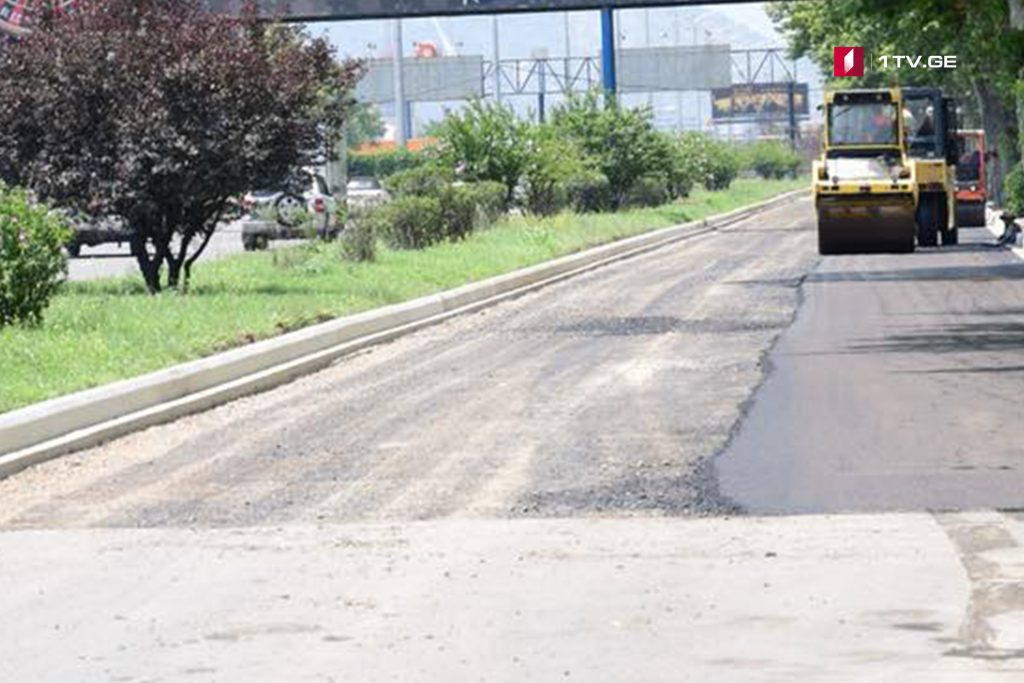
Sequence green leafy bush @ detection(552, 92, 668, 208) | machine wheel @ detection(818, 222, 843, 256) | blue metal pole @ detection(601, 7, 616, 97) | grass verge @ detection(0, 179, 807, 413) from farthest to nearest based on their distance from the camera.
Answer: green leafy bush @ detection(552, 92, 668, 208) → blue metal pole @ detection(601, 7, 616, 97) → machine wheel @ detection(818, 222, 843, 256) → grass verge @ detection(0, 179, 807, 413)

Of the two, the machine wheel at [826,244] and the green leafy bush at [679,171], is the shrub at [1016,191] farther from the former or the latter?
the green leafy bush at [679,171]

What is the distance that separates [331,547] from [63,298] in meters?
17.1

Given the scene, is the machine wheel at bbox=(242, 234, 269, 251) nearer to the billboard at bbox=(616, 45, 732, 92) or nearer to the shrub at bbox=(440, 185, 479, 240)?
the shrub at bbox=(440, 185, 479, 240)

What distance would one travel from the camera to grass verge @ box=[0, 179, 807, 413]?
68.4ft

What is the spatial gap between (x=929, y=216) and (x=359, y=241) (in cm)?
1378

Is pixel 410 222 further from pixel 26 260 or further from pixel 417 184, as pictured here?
pixel 26 260

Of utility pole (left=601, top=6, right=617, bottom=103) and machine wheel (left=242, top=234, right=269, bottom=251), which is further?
utility pole (left=601, top=6, right=617, bottom=103)

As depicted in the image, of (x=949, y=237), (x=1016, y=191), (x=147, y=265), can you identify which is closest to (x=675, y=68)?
(x=1016, y=191)

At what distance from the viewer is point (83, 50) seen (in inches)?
1214

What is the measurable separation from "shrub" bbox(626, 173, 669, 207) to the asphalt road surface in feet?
168

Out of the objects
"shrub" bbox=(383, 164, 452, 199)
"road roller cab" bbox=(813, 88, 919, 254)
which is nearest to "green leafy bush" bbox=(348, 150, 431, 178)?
"shrub" bbox=(383, 164, 452, 199)

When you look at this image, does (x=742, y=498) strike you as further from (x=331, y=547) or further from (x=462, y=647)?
(x=462, y=647)

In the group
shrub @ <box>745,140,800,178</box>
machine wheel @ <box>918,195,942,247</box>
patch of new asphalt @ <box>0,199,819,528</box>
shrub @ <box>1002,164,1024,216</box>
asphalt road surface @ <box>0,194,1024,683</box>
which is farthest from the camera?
shrub @ <box>745,140,800,178</box>

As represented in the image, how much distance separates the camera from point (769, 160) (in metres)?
142
